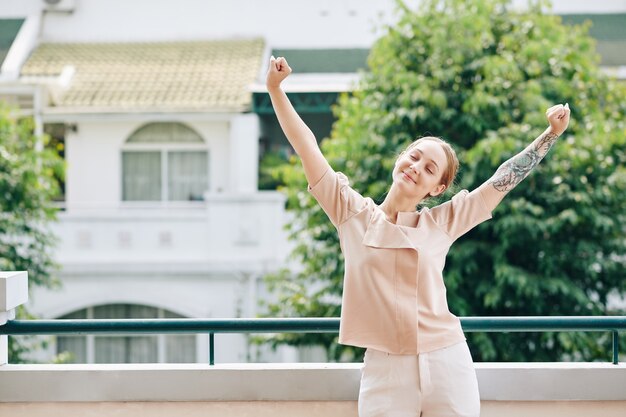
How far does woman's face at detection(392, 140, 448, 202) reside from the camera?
2.01 m

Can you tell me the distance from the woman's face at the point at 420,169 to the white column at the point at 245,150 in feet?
26.5

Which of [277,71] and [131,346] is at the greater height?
[277,71]

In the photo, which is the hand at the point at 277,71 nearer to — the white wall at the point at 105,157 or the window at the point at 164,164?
the white wall at the point at 105,157

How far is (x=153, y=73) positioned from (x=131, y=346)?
11.8 ft

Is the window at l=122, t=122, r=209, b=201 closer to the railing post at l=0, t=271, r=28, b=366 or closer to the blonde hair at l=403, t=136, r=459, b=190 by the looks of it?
the railing post at l=0, t=271, r=28, b=366

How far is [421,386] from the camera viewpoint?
1.94 metres

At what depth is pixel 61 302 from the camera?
962 centimetres

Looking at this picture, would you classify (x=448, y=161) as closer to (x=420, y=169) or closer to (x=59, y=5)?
(x=420, y=169)

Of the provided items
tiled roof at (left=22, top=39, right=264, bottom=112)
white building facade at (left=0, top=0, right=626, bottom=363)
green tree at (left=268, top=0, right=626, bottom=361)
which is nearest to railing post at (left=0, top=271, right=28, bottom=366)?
green tree at (left=268, top=0, right=626, bottom=361)

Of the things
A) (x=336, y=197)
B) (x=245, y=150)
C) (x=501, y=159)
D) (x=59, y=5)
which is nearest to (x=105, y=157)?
(x=245, y=150)

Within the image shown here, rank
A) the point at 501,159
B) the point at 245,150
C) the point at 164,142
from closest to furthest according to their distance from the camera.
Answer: the point at 501,159, the point at 245,150, the point at 164,142

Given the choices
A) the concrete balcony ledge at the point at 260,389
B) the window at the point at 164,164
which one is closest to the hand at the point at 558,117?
the concrete balcony ledge at the point at 260,389

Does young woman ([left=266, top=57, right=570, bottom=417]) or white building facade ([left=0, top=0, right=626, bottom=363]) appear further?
white building facade ([left=0, top=0, right=626, bottom=363])

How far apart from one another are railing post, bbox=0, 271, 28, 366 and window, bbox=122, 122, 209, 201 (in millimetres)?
8202
